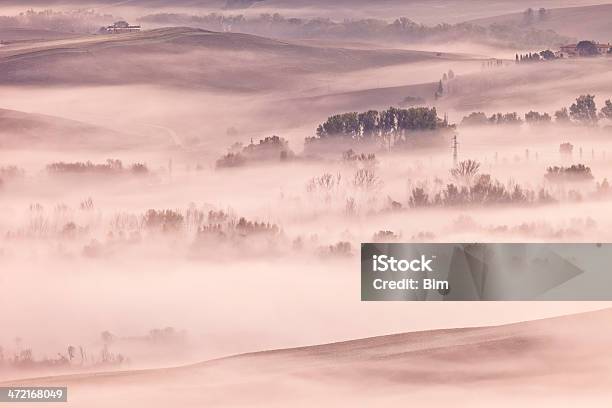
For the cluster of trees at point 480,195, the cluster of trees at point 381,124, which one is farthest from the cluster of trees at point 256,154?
the cluster of trees at point 480,195

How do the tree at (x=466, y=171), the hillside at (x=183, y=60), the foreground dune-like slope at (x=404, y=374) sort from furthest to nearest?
the hillside at (x=183, y=60), the tree at (x=466, y=171), the foreground dune-like slope at (x=404, y=374)

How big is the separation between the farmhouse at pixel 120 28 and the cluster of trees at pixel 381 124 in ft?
2.59

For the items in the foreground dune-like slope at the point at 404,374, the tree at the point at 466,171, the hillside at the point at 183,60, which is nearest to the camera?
the foreground dune-like slope at the point at 404,374

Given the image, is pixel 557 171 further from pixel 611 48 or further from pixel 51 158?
pixel 51 158

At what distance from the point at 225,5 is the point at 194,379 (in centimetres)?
140

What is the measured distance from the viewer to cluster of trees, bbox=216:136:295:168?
4375 mm

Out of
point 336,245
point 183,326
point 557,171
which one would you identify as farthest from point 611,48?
point 183,326

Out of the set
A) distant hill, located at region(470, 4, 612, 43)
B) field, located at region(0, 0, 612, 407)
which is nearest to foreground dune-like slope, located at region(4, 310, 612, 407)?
field, located at region(0, 0, 612, 407)

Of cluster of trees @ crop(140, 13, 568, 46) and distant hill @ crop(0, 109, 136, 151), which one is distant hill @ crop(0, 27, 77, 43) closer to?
distant hill @ crop(0, 109, 136, 151)

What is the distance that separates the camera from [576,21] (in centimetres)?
437

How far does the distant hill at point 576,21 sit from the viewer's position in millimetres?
4371

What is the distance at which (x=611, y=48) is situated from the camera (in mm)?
4355

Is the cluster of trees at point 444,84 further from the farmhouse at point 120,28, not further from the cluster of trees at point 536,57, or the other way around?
the farmhouse at point 120,28

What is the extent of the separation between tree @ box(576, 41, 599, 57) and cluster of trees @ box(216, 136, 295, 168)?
1.10m
